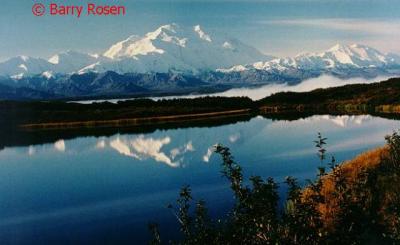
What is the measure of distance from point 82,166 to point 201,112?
83357 mm

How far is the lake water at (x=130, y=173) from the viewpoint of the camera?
33.1m

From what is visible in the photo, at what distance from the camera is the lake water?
3312cm

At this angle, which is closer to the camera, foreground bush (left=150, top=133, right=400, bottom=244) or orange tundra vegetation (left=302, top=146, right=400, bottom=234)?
foreground bush (left=150, top=133, right=400, bottom=244)

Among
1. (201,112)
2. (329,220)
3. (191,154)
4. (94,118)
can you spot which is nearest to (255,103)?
(201,112)

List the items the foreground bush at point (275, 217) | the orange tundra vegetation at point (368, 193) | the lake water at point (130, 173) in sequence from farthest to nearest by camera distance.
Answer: the lake water at point (130, 173)
the orange tundra vegetation at point (368, 193)
the foreground bush at point (275, 217)

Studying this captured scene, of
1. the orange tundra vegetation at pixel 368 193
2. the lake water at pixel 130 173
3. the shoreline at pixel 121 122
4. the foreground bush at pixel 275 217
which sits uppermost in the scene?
the foreground bush at pixel 275 217

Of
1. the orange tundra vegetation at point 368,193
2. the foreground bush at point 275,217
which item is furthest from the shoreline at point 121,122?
the foreground bush at point 275,217

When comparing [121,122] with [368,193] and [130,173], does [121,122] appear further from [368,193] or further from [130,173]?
[368,193]

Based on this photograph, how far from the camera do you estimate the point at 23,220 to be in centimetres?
3622

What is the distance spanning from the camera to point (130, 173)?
173 ft

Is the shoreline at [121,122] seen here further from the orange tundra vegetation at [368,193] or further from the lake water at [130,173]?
the orange tundra vegetation at [368,193]

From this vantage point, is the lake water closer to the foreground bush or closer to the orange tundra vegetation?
the orange tundra vegetation

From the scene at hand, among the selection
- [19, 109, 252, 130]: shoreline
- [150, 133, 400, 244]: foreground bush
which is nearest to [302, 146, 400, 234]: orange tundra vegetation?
[150, 133, 400, 244]: foreground bush

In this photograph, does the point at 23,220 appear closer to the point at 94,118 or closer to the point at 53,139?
the point at 53,139
